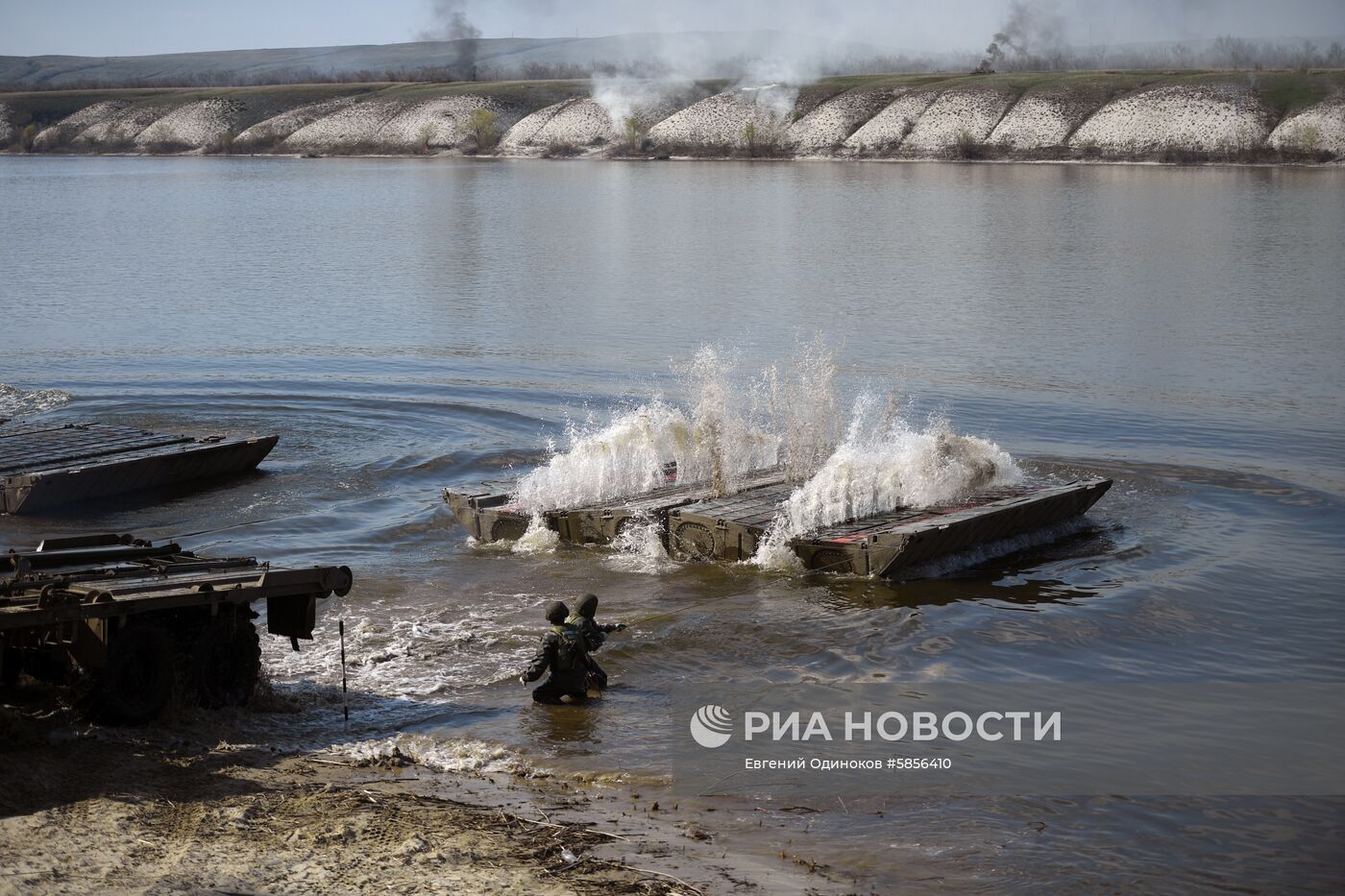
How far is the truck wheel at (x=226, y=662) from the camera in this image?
12672 millimetres

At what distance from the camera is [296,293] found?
4772 cm

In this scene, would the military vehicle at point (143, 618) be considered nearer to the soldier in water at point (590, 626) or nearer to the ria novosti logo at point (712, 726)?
the soldier in water at point (590, 626)

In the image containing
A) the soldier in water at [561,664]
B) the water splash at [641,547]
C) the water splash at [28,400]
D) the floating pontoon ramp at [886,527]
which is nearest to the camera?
the soldier in water at [561,664]

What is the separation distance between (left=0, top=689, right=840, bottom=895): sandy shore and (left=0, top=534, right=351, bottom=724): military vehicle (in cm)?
46

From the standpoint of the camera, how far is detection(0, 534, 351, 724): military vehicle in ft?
38.4

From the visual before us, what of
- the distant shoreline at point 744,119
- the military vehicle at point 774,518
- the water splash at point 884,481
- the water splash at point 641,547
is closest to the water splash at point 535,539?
the military vehicle at point 774,518

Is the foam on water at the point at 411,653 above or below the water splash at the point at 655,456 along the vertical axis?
below

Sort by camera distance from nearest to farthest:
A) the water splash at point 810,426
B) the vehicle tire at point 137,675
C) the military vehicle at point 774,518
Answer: the vehicle tire at point 137,675, the military vehicle at point 774,518, the water splash at point 810,426

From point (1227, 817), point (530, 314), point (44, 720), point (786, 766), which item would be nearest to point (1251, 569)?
point (1227, 817)

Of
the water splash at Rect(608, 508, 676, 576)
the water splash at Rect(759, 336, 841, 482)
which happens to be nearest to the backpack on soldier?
the water splash at Rect(608, 508, 676, 576)

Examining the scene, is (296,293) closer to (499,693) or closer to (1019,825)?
(499,693)

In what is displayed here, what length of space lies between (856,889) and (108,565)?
779 cm

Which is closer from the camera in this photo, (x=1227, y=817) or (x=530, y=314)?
(x=1227, y=817)

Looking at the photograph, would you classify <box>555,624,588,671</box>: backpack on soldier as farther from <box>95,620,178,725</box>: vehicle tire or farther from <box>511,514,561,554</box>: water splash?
<box>511,514,561,554</box>: water splash
